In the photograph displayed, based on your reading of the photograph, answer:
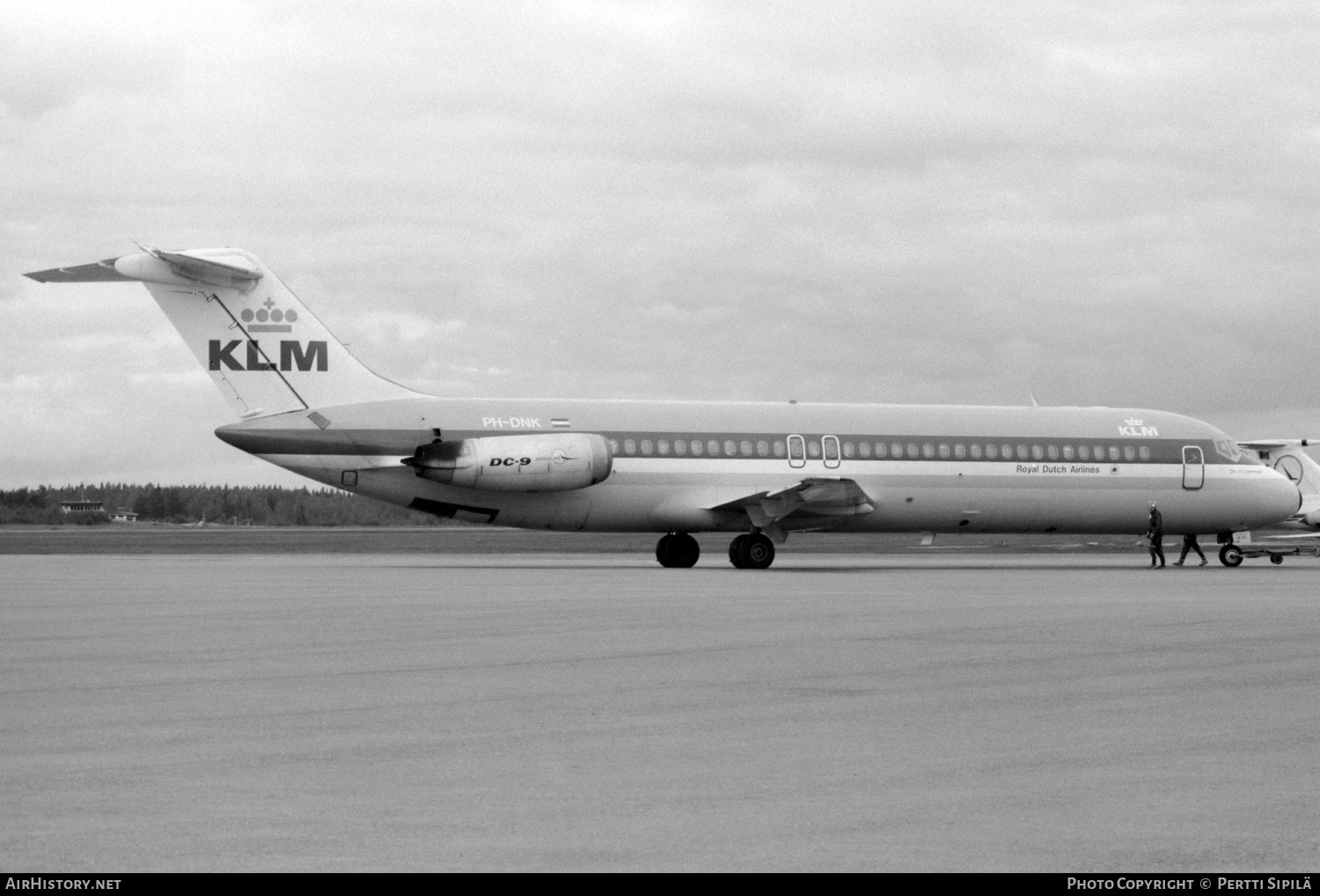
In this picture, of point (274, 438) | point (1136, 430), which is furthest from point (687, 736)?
point (1136, 430)

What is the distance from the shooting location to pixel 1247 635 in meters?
16.6

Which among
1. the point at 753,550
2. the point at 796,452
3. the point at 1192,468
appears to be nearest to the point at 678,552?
the point at 753,550

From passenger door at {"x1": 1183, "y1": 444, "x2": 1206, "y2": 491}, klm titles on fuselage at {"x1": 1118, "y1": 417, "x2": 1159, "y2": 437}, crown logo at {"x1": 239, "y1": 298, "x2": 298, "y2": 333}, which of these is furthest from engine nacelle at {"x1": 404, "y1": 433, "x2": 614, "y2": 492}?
passenger door at {"x1": 1183, "y1": 444, "x2": 1206, "y2": 491}

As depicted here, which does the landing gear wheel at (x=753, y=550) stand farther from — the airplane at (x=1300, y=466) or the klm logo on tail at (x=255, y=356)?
the airplane at (x=1300, y=466)

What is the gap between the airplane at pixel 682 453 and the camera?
33000 mm

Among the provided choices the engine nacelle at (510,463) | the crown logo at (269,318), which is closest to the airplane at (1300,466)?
the engine nacelle at (510,463)

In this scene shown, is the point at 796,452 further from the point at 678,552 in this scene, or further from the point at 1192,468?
the point at 1192,468

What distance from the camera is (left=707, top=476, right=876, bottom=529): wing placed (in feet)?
114

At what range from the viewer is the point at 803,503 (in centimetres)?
3519

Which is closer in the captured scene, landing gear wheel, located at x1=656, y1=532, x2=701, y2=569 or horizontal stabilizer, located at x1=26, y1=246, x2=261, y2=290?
horizontal stabilizer, located at x1=26, y1=246, x2=261, y2=290

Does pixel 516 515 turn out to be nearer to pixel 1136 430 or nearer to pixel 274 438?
pixel 274 438

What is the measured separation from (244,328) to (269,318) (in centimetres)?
56

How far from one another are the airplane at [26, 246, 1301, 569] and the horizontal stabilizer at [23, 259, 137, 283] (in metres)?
0.04

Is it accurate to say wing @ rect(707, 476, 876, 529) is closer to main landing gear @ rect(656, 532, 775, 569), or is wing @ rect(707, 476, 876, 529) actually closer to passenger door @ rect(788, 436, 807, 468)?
main landing gear @ rect(656, 532, 775, 569)
